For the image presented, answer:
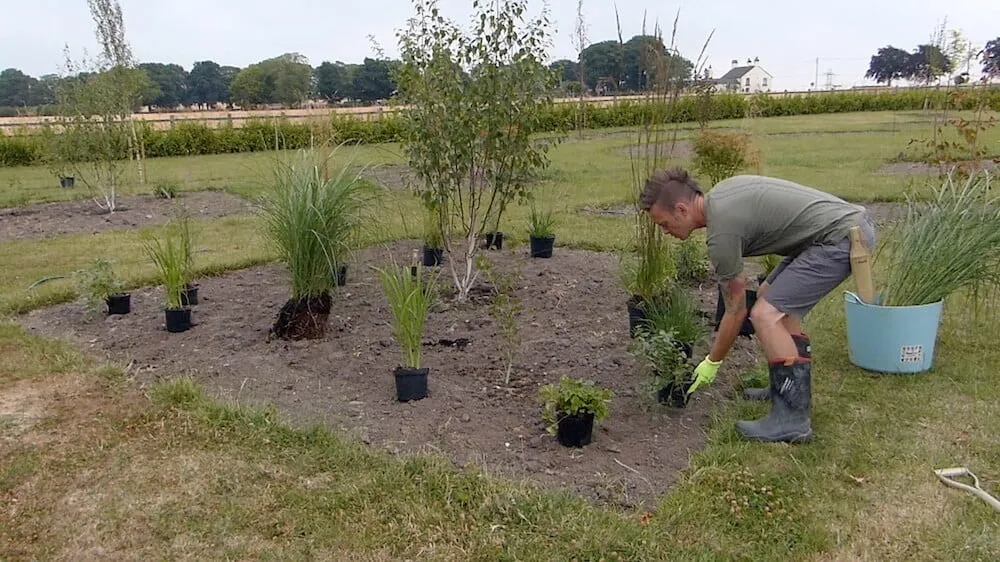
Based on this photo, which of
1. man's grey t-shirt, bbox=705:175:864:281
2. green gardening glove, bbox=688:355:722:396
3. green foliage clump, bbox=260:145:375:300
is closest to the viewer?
man's grey t-shirt, bbox=705:175:864:281

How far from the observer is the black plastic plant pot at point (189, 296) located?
14.9 ft

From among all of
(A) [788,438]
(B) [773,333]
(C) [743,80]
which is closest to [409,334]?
(B) [773,333]

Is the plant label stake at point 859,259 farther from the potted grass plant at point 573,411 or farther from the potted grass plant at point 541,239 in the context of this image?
the potted grass plant at point 541,239

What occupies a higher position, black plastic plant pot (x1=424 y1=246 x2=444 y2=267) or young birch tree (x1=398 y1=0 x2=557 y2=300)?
young birch tree (x1=398 y1=0 x2=557 y2=300)

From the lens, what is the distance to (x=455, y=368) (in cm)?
Result: 380

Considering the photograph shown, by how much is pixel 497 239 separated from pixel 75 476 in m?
3.98

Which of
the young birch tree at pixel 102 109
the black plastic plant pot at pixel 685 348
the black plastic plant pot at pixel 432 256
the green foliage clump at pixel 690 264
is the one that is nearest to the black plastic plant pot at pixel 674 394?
the black plastic plant pot at pixel 685 348

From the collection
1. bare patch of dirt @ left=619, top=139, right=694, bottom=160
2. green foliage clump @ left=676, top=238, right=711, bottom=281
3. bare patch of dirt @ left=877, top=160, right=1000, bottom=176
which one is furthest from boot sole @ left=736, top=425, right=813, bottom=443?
bare patch of dirt @ left=877, top=160, right=1000, bottom=176

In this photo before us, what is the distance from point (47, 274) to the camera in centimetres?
596

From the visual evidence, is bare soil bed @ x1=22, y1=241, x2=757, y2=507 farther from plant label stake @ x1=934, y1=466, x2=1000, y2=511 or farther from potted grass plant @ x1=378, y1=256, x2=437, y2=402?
plant label stake @ x1=934, y1=466, x2=1000, y2=511

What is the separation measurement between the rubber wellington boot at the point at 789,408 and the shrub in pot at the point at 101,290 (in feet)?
12.6

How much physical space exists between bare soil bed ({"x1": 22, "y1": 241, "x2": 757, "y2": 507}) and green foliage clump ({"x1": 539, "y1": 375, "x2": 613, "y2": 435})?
124mm

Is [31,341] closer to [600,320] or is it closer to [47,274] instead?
[47,274]

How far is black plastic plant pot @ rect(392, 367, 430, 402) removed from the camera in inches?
131
